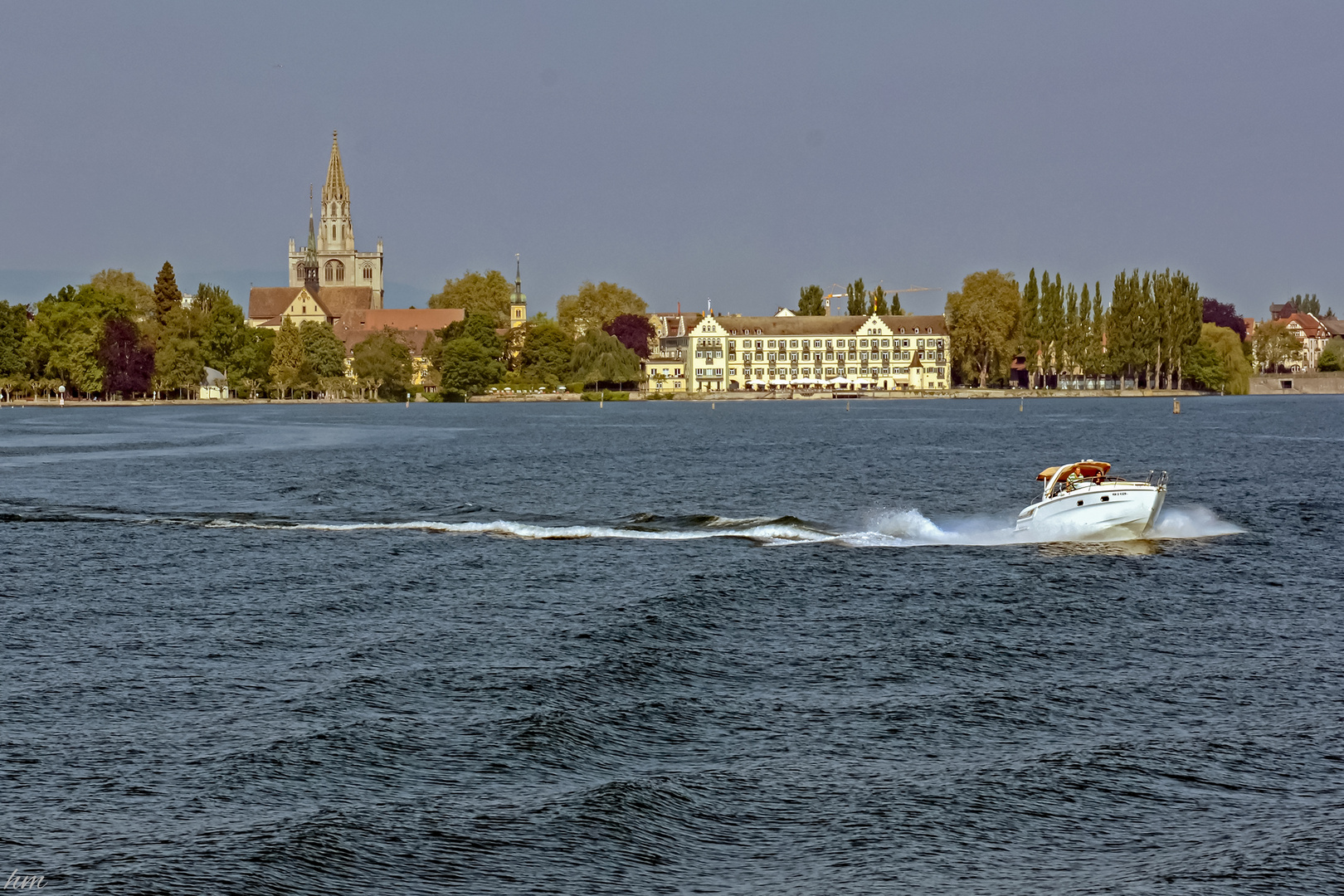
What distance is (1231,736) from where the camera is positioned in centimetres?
2267

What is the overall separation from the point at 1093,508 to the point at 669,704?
2461cm

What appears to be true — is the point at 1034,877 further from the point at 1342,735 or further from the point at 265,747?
the point at 265,747

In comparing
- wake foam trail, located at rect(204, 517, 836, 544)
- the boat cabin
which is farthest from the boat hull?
wake foam trail, located at rect(204, 517, 836, 544)

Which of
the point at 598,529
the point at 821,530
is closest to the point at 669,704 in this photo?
the point at 821,530

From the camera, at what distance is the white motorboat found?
45.0 m

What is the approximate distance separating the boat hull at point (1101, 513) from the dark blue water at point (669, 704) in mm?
963

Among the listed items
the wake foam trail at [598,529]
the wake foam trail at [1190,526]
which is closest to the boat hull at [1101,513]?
the wake foam trail at [1190,526]

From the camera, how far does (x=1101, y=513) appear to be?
4522cm

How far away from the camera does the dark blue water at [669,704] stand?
17750mm

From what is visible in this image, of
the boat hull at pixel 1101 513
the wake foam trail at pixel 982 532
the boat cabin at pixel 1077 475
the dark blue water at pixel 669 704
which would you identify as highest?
the boat cabin at pixel 1077 475

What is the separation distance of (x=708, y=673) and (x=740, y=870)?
10.2 metres

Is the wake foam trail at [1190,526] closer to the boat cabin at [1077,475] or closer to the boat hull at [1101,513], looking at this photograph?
the boat hull at [1101,513]

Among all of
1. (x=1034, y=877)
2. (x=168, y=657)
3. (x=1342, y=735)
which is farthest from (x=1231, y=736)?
(x=168, y=657)

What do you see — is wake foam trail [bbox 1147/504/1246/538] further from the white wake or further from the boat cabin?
the boat cabin
